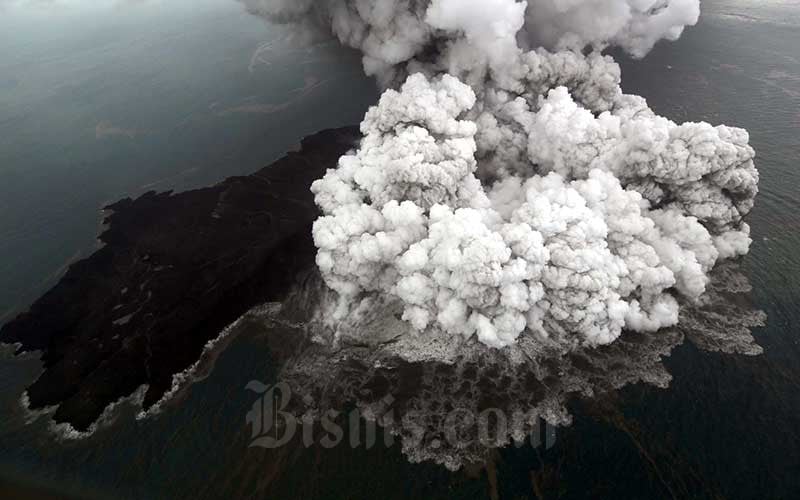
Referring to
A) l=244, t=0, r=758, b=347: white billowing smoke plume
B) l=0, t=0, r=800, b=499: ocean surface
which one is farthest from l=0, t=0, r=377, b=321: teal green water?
l=244, t=0, r=758, b=347: white billowing smoke plume

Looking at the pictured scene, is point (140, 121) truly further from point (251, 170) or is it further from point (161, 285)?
point (161, 285)

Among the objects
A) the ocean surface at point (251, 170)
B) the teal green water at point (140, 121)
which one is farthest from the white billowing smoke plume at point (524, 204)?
the teal green water at point (140, 121)

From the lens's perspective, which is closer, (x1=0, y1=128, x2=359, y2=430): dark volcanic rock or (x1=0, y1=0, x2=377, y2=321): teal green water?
(x1=0, y1=128, x2=359, y2=430): dark volcanic rock

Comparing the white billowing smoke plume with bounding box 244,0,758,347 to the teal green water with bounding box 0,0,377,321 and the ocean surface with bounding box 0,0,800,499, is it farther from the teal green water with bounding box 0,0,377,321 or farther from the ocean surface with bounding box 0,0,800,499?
the teal green water with bounding box 0,0,377,321

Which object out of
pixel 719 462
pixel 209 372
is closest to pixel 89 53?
pixel 209 372

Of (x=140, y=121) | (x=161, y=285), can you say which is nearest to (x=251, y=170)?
(x=161, y=285)

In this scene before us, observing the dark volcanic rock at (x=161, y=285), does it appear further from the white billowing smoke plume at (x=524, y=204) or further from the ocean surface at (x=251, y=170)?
the white billowing smoke plume at (x=524, y=204)

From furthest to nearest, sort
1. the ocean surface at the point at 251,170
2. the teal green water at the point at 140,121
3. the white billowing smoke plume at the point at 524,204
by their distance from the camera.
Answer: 1. the teal green water at the point at 140,121
2. the white billowing smoke plume at the point at 524,204
3. the ocean surface at the point at 251,170
